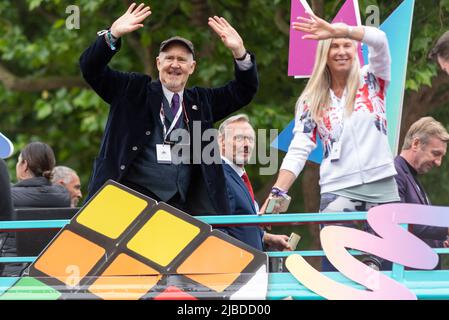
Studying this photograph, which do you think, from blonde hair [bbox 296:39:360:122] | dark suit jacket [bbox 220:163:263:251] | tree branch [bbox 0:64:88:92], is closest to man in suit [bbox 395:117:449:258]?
blonde hair [bbox 296:39:360:122]

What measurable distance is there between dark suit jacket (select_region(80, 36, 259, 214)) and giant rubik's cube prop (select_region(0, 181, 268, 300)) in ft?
1.45

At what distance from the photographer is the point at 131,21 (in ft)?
15.1

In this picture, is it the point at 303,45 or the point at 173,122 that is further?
the point at 303,45

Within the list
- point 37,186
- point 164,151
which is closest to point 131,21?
point 164,151

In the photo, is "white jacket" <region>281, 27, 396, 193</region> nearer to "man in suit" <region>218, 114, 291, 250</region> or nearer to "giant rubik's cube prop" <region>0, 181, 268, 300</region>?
"man in suit" <region>218, 114, 291, 250</region>

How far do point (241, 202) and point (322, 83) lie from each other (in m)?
0.76

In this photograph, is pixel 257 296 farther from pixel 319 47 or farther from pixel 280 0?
pixel 280 0

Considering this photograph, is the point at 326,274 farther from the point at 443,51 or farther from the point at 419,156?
the point at 443,51

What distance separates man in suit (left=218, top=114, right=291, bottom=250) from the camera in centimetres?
509

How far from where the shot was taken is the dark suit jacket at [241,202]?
4777 mm

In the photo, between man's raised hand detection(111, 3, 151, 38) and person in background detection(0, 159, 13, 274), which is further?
person in background detection(0, 159, 13, 274)

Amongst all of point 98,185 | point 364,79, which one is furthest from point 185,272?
point 364,79

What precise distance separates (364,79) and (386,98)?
0.26 meters
